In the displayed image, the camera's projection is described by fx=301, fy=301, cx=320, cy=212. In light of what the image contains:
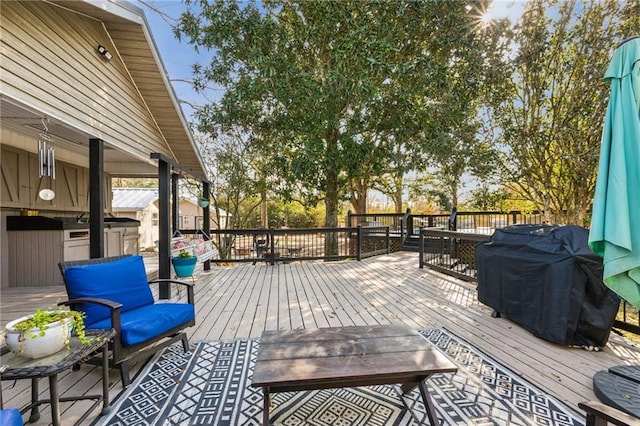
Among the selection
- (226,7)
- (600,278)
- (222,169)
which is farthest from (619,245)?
(222,169)

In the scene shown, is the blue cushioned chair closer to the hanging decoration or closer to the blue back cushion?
the blue back cushion

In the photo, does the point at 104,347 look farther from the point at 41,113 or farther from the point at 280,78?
the point at 280,78

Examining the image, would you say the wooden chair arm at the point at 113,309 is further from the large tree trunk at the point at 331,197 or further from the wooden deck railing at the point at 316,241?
the large tree trunk at the point at 331,197

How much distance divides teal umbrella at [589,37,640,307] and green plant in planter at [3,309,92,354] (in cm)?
334

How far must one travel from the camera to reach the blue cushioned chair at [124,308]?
2381 millimetres

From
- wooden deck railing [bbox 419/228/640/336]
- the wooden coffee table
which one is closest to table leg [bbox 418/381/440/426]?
the wooden coffee table

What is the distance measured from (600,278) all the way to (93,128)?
19.4ft

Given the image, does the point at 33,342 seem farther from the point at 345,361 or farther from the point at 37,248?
the point at 37,248

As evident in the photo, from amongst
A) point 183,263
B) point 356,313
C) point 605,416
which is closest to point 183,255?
point 183,263

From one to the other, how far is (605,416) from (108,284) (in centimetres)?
344

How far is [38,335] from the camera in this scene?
5.82 ft

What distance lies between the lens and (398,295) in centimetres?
489

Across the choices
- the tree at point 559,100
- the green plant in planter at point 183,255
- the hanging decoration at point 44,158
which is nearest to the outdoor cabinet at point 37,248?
the green plant in planter at point 183,255

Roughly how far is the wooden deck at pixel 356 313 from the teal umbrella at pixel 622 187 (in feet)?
3.47
